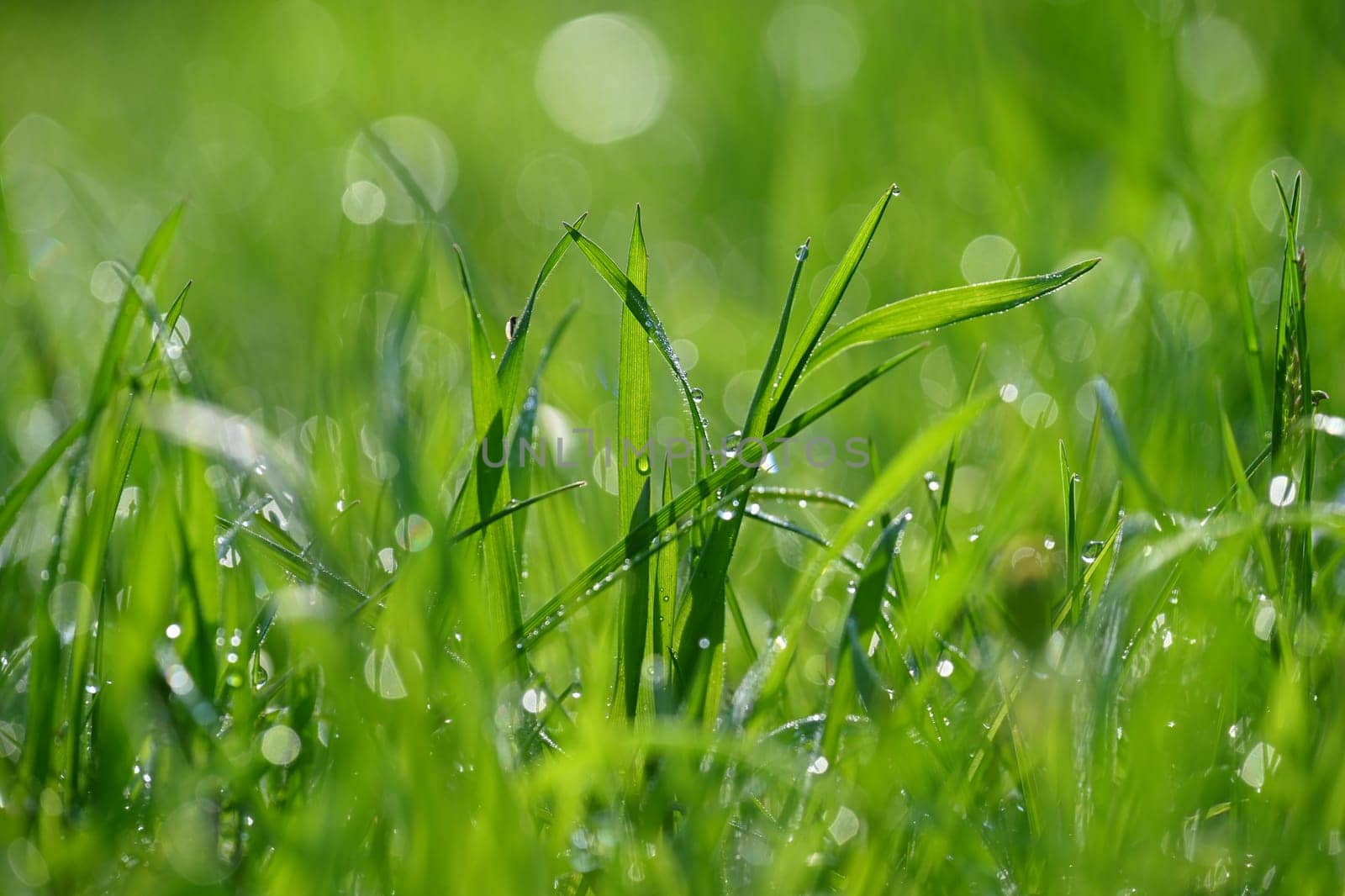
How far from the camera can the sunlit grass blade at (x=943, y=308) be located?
0.74 meters

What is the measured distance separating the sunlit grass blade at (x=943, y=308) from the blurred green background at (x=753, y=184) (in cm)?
24

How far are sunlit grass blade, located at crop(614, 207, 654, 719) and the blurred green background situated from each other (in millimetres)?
370

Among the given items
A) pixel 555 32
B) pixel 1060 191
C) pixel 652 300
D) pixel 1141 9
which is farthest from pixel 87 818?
pixel 555 32

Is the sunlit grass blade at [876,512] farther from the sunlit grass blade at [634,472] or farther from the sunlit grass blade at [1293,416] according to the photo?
the sunlit grass blade at [1293,416]

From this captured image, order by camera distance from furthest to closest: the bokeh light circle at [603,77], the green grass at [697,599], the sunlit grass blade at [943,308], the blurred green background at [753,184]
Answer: the bokeh light circle at [603,77]
the blurred green background at [753,184]
the sunlit grass blade at [943,308]
the green grass at [697,599]

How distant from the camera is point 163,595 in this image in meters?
0.72

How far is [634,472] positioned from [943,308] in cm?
24

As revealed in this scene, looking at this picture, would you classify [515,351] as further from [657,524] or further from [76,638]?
[76,638]

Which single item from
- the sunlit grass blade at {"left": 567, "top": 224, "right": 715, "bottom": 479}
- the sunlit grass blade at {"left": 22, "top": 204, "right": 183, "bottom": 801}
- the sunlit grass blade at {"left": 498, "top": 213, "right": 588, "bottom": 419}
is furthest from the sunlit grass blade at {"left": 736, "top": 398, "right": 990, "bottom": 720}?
the sunlit grass blade at {"left": 22, "top": 204, "right": 183, "bottom": 801}

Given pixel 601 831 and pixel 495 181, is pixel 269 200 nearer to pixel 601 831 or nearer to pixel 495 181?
pixel 495 181

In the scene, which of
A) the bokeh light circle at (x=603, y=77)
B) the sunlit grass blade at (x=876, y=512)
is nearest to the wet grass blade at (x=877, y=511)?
the sunlit grass blade at (x=876, y=512)

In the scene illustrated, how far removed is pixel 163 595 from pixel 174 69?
3.99 m

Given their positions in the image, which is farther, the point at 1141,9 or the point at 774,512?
the point at 1141,9

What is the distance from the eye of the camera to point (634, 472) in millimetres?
790
